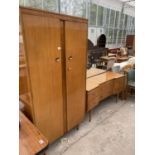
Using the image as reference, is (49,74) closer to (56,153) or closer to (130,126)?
(56,153)

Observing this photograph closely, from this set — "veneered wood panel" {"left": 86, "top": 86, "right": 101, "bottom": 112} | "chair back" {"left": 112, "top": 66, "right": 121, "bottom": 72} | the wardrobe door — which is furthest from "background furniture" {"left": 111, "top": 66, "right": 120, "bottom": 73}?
the wardrobe door

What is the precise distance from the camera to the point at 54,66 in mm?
1660

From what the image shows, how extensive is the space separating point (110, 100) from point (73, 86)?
180cm

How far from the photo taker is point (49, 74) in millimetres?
1626

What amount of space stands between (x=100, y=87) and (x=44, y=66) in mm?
1359

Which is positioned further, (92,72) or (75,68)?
(92,72)

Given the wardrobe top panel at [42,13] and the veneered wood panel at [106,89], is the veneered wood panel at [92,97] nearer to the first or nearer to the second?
the veneered wood panel at [106,89]

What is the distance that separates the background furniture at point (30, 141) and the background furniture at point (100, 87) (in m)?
1.12

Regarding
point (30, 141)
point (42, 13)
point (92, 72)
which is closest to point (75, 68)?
point (42, 13)

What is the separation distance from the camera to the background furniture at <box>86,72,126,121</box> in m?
2.38

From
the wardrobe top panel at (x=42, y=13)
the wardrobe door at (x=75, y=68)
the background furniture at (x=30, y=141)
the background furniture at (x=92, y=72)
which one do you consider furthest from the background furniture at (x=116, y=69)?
the background furniture at (x=30, y=141)

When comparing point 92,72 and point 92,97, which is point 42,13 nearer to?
point 92,97
